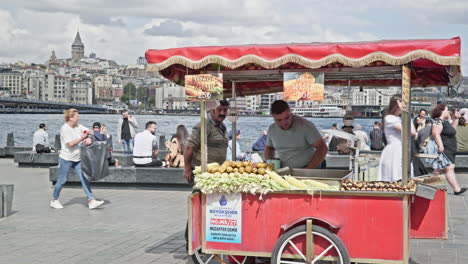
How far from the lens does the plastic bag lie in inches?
460

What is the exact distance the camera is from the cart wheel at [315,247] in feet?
19.2

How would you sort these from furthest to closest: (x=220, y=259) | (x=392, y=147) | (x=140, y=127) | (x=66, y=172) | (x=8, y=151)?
(x=140, y=127) < (x=8, y=151) < (x=66, y=172) < (x=392, y=147) < (x=220, y=259)

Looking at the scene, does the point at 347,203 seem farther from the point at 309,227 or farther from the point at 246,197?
the point at 246,197

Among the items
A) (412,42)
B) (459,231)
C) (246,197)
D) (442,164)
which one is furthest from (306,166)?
(442,164)

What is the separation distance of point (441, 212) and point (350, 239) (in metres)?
1.00

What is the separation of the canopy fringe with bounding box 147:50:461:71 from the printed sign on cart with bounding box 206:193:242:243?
1.27 metres

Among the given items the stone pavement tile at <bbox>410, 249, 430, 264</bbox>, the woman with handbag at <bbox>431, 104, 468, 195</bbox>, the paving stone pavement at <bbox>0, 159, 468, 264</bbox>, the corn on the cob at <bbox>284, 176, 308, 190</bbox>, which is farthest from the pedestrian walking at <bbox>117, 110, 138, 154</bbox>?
the corn on the cob at <bbox>284, 176, 308, 190</bbox>

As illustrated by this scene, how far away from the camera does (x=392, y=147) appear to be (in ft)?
26.0

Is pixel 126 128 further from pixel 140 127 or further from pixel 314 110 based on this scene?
pixel 140 127

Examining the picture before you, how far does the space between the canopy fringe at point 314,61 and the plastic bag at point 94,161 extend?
5552mm

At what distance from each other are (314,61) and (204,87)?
1.13m

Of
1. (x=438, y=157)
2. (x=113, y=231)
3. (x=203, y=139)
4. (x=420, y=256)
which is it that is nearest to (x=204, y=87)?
(x=203, y=139)

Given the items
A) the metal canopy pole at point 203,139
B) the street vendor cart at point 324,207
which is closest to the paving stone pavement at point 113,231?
the street vendor cart at point 324,207

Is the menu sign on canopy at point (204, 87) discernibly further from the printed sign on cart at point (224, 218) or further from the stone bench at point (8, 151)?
the stone bench at point (8, 151)
